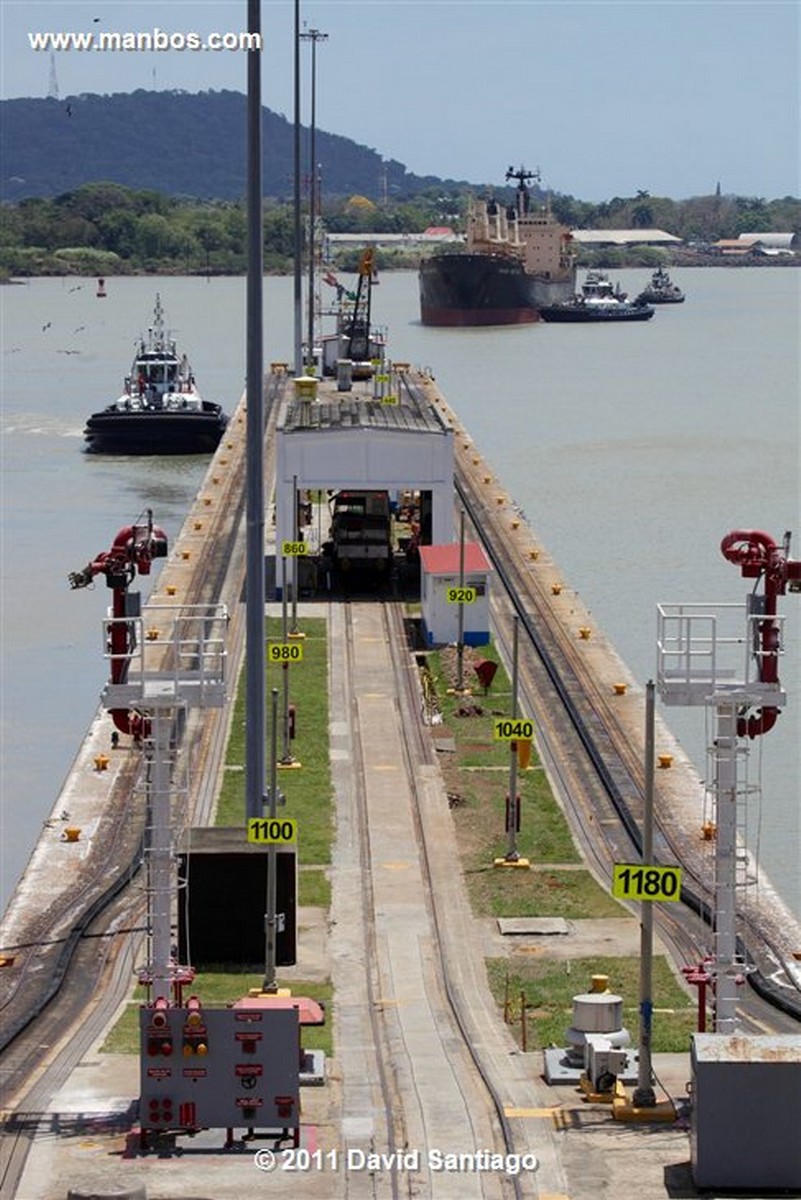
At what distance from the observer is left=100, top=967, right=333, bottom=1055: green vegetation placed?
73.9ft

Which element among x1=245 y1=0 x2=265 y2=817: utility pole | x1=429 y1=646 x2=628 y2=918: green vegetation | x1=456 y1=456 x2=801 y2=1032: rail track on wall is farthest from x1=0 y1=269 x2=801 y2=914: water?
x1=245 y1=0 x2=265 y2=817: utility pole

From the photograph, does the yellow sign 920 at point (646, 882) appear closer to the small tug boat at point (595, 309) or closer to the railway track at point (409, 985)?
the railway track at point (409, 985)

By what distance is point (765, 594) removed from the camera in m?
22.3

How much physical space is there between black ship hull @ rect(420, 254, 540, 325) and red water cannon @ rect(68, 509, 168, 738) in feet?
495

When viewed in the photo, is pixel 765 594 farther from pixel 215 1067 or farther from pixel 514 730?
pixel 514 730

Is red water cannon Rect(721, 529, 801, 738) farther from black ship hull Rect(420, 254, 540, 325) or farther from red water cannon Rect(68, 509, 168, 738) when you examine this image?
black ship hull Rect(420, 254, 540, 325)

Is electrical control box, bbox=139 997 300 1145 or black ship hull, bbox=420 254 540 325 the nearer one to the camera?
electrical control box, bbox=139 997 300 1145

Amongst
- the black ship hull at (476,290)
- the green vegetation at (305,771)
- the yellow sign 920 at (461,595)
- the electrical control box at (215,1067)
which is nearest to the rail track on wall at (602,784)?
the yellow sign 920 at (461,595)

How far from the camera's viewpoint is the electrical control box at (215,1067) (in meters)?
19.7

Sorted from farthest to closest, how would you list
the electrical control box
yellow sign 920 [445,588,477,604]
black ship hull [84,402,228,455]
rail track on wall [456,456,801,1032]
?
black ship hull [84,402,228,455] < yellow sign 920 [445,588,477,604] < rail track on wall [456,456,801,1032] < the electrical control box

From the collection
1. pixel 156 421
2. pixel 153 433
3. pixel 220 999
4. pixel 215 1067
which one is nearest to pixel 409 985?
pixel 220 999

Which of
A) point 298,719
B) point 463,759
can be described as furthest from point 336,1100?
point 298,719

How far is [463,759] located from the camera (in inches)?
1390

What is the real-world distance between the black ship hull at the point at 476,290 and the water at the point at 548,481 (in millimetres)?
2761
